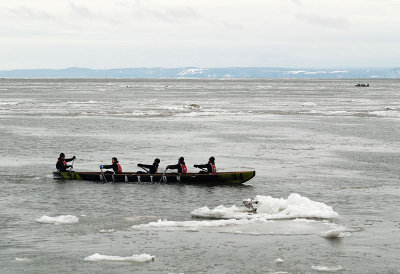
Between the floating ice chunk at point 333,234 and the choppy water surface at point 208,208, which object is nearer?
the choppy water surface at point 208,208

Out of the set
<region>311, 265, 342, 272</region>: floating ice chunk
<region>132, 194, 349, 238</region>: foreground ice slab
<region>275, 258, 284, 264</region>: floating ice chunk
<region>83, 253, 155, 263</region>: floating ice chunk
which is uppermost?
<region>132, 194, 349, 238</region>: foreground ice slab

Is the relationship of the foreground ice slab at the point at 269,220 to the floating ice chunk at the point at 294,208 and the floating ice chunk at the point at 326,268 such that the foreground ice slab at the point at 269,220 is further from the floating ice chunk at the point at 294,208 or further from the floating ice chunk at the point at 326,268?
the floating ice chunk at the point at 326,268

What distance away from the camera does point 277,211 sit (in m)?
23.1

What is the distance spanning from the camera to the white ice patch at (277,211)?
22.7 m

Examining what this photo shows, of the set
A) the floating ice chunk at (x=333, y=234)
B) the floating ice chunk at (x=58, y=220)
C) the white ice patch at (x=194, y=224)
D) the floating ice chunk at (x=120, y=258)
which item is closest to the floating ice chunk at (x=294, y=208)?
the white ice patch at (x=194, y=224)

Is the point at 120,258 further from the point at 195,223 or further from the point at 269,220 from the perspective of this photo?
the point at 269,220

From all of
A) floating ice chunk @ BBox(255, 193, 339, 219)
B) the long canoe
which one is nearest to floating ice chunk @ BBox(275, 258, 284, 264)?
floating ice chunk @ BBox(255, 193, 339, 219)

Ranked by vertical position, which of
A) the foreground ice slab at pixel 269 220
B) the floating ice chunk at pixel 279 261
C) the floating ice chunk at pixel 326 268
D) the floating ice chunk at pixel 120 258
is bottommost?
the floating ice chunk at pixel 326 268

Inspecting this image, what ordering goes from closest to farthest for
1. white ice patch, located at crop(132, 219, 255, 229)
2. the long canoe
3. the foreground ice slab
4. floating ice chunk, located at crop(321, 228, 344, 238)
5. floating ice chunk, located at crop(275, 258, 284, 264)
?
floating ice chunk, located at crop(275, 258, 284, 264) < floating ice chunk, located at crop(321, 228, 344, 238) < the foreground ice slab < white ice patch, located at crop(132, 219, 255, 229) < the long canoe

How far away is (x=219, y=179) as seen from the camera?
30.7 metres

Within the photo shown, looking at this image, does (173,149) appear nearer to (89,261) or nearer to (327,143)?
(327,143)

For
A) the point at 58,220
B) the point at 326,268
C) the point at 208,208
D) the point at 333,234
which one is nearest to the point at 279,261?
the point at 326,268

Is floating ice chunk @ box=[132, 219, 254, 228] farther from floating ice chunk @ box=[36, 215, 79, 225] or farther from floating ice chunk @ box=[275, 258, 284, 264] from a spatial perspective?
floating ice chunk @ box=[275, 258, 284, 264]

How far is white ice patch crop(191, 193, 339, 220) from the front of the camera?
894 inches
